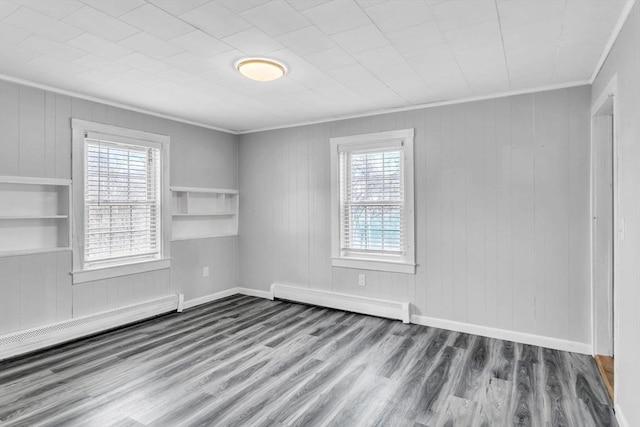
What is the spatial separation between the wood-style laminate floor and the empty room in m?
0.02

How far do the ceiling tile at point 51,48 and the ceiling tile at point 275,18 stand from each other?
1.41 meters

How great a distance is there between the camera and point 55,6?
80.5 inches

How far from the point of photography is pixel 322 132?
4824 mm

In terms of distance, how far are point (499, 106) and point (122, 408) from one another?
161 inches

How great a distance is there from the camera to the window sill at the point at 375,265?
4207mm

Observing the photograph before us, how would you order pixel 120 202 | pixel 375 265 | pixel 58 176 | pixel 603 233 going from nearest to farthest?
pixel 603 233, pixel 58 176, pixel 120 202, pixel 375 265

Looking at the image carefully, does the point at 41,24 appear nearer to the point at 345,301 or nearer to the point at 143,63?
the point at 143,63

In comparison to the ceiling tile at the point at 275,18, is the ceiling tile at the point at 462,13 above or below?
below

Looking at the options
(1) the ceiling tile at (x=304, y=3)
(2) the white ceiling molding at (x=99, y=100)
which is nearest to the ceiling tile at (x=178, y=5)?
(1) the ceiling tile at (x=304, y=3)

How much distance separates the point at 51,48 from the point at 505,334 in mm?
4571

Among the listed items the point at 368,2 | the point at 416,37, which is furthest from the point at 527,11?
the point at 368,2

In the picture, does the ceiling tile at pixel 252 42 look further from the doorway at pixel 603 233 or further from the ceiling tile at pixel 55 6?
the doorway at pixel 603 233

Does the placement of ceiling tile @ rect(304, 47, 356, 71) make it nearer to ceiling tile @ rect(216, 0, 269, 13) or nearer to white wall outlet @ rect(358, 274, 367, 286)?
ceiling tile @ rect(216, 0, 269, 13)

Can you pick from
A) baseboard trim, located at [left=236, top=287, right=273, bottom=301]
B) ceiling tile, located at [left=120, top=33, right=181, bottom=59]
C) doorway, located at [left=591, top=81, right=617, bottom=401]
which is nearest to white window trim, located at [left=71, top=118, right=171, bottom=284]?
baseboard trim, located at [left=236, top=287, right=273, bottom=301]
